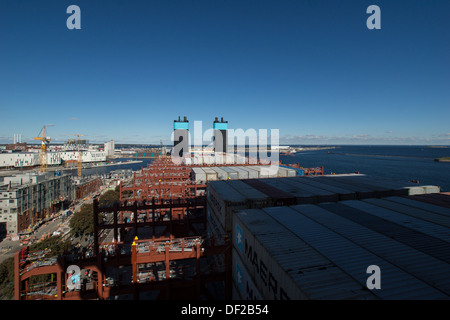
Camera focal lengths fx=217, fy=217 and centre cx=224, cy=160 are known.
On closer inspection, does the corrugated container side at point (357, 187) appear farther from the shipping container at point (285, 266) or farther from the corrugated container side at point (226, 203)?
the shipping container at point (285, 266)

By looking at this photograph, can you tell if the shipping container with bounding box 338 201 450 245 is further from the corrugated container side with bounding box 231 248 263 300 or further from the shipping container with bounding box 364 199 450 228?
the corrugated container side with bounding box 231 248 263 300

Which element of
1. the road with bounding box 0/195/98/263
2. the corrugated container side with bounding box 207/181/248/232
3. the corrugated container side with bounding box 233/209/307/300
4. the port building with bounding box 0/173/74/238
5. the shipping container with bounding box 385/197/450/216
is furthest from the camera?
the port building with bounding box 0/173/74/238

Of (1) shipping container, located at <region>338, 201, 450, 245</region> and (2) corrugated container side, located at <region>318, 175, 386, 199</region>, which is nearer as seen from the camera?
(1) shipping container, located at <region>338, 201, 450, 245</region>

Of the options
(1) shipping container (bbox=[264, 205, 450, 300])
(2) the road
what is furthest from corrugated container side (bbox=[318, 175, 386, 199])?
(2) the road

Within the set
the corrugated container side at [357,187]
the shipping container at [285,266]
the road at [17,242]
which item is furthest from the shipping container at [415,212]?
the road at [17,242]

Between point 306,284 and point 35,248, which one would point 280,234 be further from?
point 35,248

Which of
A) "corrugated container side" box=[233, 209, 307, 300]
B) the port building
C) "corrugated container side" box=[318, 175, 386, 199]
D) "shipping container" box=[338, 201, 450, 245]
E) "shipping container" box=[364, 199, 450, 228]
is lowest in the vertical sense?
the port building

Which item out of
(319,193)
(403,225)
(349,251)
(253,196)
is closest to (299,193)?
(319,193)
